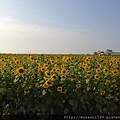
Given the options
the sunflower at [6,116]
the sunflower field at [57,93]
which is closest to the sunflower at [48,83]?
the sunflower field at [57,93]

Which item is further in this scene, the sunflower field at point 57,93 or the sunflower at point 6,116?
the sunflower field at point 57,93

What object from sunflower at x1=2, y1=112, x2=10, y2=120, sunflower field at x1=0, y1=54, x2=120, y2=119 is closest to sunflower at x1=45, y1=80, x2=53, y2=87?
sunflower field at x1=0, y1=54, x2=120, y2=119

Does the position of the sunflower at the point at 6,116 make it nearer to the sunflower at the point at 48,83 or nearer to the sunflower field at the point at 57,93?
the sunflower field at the point at 57,93

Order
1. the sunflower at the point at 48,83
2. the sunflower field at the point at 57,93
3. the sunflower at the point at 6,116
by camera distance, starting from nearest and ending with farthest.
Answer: the sunflower at the point at 6,116 → the sunflower at the point at 48,83 → the sunflower field at the point at 57,93

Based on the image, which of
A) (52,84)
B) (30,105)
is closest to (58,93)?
(52,84)

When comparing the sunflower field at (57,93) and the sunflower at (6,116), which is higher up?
the sunflower field at (57,93)

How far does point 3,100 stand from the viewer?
5.32 m

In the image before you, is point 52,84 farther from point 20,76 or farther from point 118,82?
point 118,82

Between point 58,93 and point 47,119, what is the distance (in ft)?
1.98

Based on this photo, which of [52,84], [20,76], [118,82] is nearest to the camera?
[52,84]

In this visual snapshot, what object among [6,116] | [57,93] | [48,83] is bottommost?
[6,116]

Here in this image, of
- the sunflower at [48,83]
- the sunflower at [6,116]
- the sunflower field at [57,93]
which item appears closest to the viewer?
the sunflower at [6,116]

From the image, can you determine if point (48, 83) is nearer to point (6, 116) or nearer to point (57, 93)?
point (57, 93)

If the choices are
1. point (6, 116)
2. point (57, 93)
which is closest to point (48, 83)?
point (57, 93)
